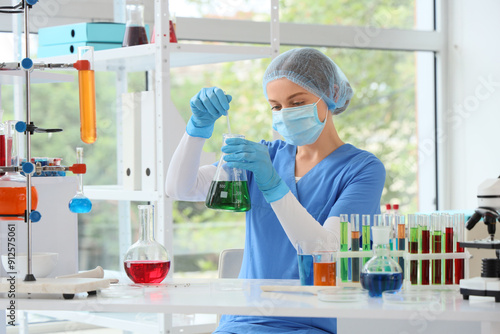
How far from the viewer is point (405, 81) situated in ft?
12.7

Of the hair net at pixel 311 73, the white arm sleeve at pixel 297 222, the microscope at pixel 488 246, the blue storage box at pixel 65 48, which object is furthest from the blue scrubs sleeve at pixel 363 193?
the blue storage box at pixel 65 48

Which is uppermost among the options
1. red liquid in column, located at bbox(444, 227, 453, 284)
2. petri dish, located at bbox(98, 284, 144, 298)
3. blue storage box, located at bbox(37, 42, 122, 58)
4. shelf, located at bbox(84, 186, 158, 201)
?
blue storage box, located at bbox(37, 42, 122, 58)

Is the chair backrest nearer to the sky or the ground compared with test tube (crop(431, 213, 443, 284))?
nearer to the ground

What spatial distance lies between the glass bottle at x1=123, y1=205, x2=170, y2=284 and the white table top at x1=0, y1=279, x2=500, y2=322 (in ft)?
0.21

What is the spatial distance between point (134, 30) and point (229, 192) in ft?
3.00

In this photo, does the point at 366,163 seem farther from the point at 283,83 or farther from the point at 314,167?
the point at 283,83

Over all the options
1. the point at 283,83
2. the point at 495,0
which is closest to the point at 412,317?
the point at 283,83

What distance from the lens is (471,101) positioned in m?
3.63

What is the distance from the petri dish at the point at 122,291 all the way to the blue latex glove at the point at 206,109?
51cm

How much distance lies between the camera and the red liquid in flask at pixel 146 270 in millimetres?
1565

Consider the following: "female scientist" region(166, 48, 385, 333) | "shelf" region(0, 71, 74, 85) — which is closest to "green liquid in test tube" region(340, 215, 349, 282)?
"female scientist" region(166, 48, 385, 333)

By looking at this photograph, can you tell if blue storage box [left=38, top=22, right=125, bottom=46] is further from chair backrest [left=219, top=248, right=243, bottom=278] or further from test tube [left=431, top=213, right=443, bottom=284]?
test tube [left=431, top=213, right=443, bottom=284]

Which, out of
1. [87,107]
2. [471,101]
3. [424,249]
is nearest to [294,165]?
[424,249]

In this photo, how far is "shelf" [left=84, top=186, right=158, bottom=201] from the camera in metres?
2.26
